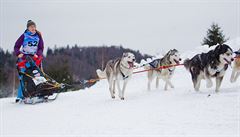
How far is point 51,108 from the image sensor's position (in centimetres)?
714

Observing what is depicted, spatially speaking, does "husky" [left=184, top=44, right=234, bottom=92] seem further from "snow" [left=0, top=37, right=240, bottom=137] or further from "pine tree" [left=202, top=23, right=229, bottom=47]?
"pine tree" [left=202, top=23, right=229, bottom=47]

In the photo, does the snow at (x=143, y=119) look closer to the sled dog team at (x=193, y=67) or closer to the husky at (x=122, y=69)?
the sled dog team at (x=193, y=67)

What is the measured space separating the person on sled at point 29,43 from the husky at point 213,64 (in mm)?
4090

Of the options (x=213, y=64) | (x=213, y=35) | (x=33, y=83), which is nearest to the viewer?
(x=213, y=64)

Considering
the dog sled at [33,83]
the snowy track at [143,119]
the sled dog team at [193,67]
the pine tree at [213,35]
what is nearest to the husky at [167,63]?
the sled dog team at [193,67]

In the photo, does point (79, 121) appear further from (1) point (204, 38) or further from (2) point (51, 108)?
(1) point (204, 38)

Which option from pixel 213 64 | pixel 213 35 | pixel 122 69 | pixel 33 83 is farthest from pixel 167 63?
pixel 213 35

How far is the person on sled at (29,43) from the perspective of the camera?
8477mm

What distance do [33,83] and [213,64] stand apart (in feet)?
14.6

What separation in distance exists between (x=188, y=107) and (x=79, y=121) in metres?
1.84

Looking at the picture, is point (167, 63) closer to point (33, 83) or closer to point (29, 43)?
point (33, 83)

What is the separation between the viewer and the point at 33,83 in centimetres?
830

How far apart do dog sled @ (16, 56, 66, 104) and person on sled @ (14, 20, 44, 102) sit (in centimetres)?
16

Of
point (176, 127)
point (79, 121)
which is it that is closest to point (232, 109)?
point (176, 127)
